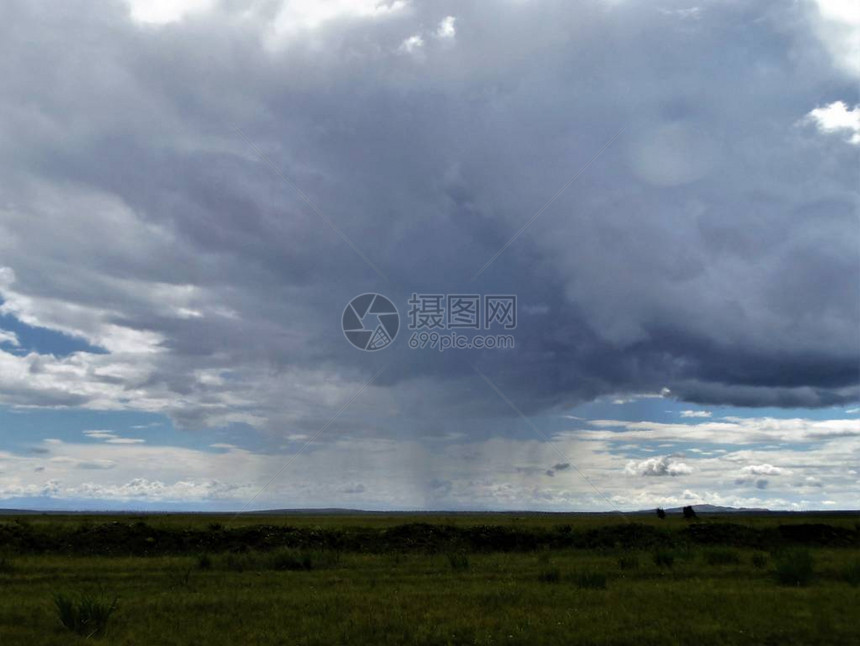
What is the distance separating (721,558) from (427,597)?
52.3 ft

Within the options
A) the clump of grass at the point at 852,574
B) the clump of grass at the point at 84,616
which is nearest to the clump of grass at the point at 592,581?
the clump of grass at the point at 852,574

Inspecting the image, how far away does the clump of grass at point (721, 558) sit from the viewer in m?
28.9

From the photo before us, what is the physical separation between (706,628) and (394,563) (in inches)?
618

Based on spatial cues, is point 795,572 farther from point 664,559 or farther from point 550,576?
point 550,576

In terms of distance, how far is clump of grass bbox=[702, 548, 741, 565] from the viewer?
28.9m

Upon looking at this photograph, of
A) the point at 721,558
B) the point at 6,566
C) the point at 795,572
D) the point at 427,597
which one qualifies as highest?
the point at 795,572

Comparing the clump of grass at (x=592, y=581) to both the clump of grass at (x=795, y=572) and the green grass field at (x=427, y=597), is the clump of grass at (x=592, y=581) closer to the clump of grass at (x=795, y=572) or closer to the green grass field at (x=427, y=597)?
the green grass field at (x=427, y=597)

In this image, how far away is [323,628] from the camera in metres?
16.1

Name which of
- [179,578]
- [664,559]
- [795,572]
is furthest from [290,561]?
[795,572]

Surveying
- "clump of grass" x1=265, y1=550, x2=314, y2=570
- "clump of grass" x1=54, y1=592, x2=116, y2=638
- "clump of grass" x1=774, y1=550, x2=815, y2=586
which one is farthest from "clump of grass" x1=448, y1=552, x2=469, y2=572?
"clump of grass" x1=54, y1=592, x2=116, y2=638

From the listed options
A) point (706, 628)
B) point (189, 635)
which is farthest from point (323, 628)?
point (706, 628)

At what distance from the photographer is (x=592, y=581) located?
22.0 metres

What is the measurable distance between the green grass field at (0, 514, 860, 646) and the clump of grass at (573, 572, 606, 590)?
0.05 m

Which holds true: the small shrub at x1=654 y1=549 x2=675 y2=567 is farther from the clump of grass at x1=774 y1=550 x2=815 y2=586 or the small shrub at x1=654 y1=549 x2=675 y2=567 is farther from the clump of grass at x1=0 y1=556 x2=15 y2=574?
the clump of grass at x1=0 y1=556 x2=15 y2=574
